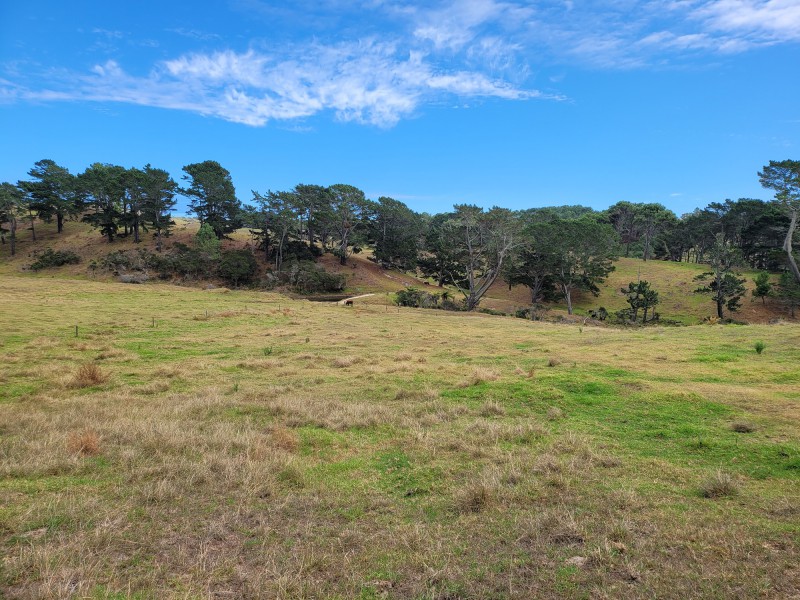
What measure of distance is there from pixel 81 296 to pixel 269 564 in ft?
151

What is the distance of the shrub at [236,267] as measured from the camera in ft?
219

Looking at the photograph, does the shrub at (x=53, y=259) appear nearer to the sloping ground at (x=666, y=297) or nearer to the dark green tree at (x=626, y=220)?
the sloping ground at (x=666, y=297)

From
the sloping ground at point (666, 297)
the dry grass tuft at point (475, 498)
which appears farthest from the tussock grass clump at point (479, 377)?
the sloping ground at point (666, 297)

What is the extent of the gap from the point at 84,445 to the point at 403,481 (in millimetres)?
5927

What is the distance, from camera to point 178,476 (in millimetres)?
6918

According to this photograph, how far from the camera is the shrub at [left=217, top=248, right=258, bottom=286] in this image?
66.7 metres

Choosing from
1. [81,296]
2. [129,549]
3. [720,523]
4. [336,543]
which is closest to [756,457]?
[720,523]

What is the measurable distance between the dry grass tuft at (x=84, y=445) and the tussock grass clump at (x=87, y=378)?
6424 millimetres

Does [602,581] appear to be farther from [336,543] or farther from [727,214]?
[727,214]

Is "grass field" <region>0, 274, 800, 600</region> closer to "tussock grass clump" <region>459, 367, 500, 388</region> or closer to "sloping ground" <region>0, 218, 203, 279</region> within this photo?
"tussock grass clump" <region>459, 367, 500, 388</region>

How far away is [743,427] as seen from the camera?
28.3ft

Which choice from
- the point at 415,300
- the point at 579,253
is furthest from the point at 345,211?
the point at 579,253

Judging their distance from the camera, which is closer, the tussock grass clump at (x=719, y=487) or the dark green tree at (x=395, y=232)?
the tussock grass clump at (x=719, y=487)

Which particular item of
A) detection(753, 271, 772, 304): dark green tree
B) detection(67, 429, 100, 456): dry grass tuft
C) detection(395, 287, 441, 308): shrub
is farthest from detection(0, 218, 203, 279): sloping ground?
detection(753, 271, 772, 304): dark green tree
